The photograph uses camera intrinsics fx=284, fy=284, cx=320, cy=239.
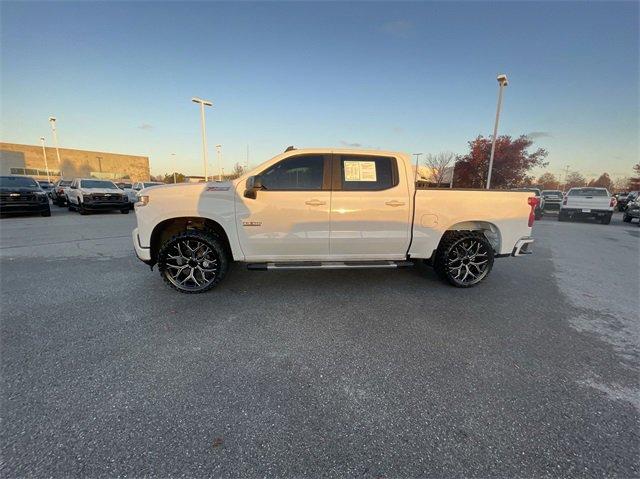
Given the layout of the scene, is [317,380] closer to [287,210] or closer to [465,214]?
[287,210]

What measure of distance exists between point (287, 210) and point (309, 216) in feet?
1.05

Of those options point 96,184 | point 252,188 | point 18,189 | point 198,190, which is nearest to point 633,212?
point 252,188

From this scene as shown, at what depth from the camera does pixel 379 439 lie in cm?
180

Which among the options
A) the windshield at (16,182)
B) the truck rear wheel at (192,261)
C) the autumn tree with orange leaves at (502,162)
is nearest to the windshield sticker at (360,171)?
the truck rear wheel at (192,261)

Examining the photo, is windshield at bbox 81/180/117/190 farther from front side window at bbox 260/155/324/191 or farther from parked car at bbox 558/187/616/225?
parked car at bbox 558/187/616/225

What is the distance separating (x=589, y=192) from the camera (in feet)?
47.1

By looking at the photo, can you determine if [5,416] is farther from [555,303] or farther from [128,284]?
[555,303]

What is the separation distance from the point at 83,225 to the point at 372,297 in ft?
38.0

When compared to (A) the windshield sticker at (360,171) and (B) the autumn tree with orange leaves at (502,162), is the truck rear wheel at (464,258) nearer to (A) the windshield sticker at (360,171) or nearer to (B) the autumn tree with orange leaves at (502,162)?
(A) the windshield sticker at (360,171)

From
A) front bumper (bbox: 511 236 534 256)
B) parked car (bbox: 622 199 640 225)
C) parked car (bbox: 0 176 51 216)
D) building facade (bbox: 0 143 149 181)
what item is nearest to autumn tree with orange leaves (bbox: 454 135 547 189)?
parked car (bbox: 622 199 640 225)

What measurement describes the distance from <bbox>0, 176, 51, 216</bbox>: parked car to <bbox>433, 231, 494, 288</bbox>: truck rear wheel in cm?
1585

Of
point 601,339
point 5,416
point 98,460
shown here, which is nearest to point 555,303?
point 601,339

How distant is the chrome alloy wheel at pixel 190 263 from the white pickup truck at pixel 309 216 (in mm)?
14

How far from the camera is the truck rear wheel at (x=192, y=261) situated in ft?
13.1
